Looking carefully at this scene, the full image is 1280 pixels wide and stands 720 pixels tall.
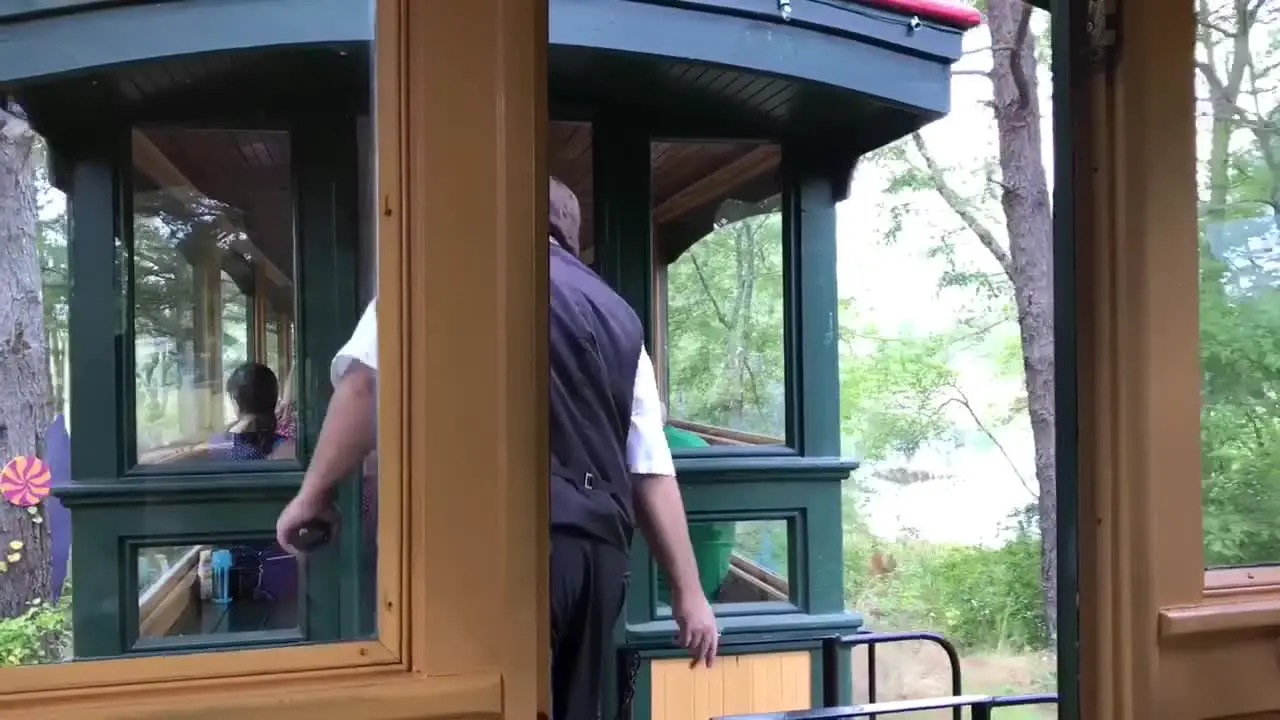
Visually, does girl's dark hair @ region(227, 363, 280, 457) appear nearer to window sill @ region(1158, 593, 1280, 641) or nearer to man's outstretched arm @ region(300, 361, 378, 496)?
man's outstretched arm @ region(300, 361, 378, 496)

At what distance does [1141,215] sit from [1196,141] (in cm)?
11

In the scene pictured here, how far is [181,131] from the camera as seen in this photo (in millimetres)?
1109

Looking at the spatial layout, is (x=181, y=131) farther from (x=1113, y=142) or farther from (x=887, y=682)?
(x=887, y=682)

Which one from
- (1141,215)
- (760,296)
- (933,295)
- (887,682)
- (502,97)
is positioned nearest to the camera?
(502,97)


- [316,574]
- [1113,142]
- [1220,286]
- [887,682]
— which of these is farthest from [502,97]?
[887,682]

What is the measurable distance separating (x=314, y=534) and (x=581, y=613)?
0.85 metres

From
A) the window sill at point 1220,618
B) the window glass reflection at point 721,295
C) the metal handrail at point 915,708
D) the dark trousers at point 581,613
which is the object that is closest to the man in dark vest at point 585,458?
the dark trousers at point 581,613

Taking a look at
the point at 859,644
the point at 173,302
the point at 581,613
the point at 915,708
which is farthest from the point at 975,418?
the point at 173,302

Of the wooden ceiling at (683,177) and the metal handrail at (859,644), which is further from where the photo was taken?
the wooden ceiling at (683,177)

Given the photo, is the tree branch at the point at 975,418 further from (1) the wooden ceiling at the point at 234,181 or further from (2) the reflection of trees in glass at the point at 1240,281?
(1) the wooden ceiling at the point at 234,181

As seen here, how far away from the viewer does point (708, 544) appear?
272 cm

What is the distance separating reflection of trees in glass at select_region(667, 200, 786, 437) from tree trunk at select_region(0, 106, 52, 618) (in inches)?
83.2

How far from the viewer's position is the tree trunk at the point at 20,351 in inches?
32.6

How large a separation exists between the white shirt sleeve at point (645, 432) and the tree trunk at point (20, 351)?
1.05 meters
